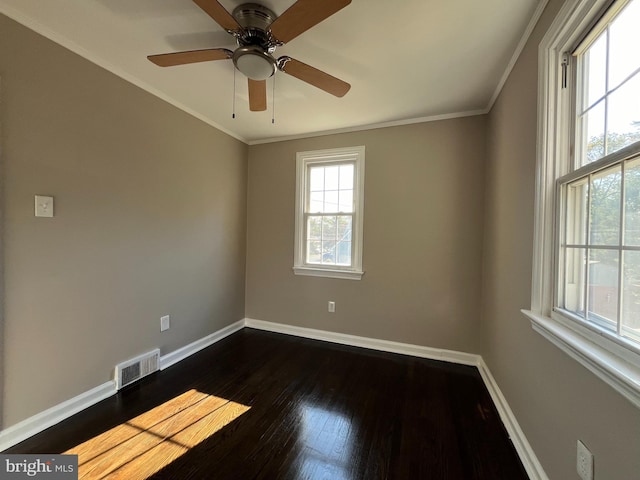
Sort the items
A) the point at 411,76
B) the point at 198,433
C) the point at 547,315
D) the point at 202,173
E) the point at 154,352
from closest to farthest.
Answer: the point at 547,315 → the point at 198,433 → the point at 411,76 → the point at 154,352 → the point at 202,173

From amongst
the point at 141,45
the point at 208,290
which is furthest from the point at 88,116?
the point at 208,290

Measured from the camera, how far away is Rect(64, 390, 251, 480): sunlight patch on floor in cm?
135

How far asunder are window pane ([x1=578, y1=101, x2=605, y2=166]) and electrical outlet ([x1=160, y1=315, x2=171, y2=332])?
3.10 meters

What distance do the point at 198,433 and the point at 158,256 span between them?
1.46 metres

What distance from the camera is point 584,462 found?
95 cm

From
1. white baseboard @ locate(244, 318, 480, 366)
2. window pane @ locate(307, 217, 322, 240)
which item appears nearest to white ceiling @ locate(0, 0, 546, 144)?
window pane @ locate(307, 217, 322, 240)

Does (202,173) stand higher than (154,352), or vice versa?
(202,173)

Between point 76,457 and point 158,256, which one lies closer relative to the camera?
point 76,457

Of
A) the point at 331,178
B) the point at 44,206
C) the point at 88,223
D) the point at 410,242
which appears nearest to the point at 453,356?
the point at 410,242

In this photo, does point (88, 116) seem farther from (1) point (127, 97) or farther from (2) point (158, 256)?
(2) point (158, 256)

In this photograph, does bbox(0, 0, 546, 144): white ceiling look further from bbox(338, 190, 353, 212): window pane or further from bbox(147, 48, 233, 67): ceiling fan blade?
bbox(338, 190, 353, 212): window pane

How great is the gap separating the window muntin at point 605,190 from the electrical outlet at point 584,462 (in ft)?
1.50

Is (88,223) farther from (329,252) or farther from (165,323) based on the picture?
(329,252)

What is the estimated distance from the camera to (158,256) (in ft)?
7.61
